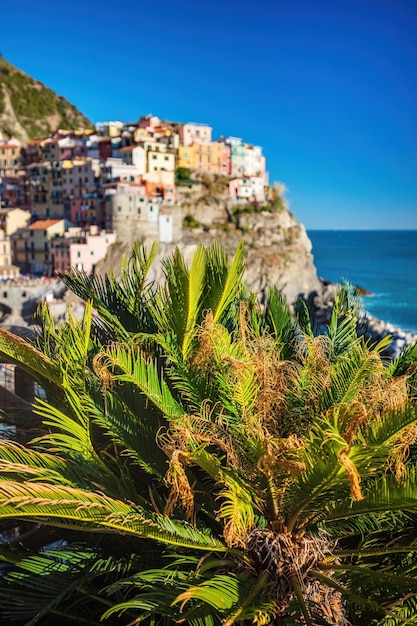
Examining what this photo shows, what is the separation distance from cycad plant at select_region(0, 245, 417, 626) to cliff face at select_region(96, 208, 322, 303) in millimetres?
47834

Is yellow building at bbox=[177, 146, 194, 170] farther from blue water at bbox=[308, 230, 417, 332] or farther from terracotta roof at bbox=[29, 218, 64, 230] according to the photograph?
blue water at bbox=[308, 230, 417, 332]

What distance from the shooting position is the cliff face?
5509 centimetres

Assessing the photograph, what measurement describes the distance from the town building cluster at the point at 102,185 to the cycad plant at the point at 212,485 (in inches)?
1650

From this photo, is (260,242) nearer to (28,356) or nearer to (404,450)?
(28,356)

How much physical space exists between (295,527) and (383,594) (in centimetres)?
65

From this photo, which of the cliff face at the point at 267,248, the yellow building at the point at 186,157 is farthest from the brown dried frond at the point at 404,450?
the yellow building at the point at 186,157

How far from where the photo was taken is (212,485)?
404 centimetres

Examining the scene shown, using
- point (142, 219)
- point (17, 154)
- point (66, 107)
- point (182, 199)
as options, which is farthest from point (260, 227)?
point (66, 107)

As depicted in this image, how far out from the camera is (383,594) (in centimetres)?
351

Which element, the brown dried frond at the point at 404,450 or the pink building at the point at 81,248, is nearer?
the brown dried frond at the point at 404,450

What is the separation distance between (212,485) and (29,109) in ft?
357

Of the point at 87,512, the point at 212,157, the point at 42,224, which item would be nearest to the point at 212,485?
the point at 87,512

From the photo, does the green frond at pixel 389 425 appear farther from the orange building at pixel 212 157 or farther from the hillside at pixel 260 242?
the orange building at pixel 212 157

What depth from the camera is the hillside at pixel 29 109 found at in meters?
95.1
